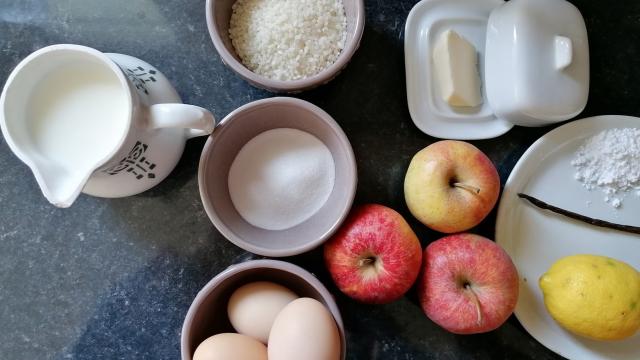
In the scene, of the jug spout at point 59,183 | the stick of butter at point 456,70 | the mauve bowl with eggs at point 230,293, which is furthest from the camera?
the stick of butter at point 456,70

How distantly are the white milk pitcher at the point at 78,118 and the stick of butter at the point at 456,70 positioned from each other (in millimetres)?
356

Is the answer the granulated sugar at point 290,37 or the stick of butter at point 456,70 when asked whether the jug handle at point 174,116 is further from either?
the stick of butter at point 456,70

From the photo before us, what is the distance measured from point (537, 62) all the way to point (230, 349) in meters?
0.56

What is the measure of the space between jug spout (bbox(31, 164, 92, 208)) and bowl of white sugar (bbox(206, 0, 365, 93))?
0.23 metres

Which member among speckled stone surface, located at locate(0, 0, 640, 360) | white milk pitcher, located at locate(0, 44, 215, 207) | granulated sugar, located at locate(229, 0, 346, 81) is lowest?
speckled stone surface, located at locate(0, 0, 640, 360)

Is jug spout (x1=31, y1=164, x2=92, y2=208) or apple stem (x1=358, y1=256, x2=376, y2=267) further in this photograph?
apple stem (x1=358, y1=256, x2=376, y2=267)

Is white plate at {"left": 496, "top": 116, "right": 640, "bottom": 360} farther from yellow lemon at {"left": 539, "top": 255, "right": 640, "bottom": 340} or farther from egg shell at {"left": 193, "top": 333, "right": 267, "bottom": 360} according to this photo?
egg shell at {"left": 193, "top": 333, "right": 267, "bottom": 360}

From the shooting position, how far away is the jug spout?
0.57 metres

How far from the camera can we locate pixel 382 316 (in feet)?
2.64

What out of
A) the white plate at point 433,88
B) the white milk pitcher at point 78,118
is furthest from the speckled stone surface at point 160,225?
the white milk pitcher at point 78,118

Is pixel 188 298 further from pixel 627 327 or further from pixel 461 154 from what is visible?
pixel 627 327

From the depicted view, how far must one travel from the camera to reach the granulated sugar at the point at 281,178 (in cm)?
74

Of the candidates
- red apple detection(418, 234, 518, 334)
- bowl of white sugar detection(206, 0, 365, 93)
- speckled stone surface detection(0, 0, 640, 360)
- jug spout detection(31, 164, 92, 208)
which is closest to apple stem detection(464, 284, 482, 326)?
red apple detection(418, 234, 518, 334)

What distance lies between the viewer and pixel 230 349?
65cm
